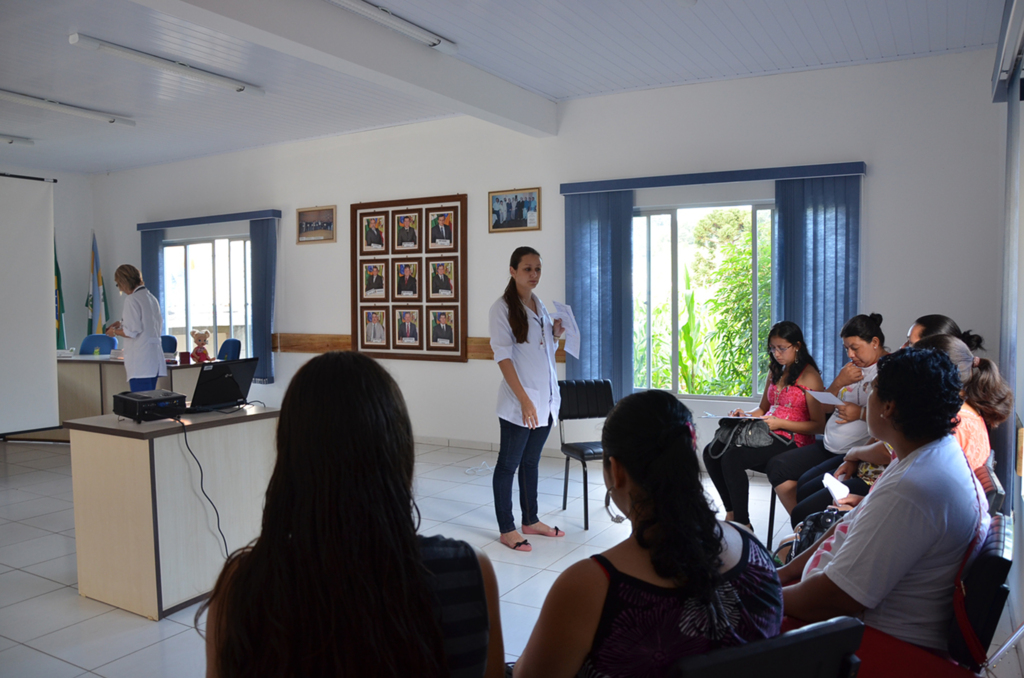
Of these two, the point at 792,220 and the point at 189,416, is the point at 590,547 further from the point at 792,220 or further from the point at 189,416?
the point at 792,220

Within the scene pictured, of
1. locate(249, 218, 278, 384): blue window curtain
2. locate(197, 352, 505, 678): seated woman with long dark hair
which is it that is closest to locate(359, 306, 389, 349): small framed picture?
locate(249, 218, 278, 384): blue window curtain

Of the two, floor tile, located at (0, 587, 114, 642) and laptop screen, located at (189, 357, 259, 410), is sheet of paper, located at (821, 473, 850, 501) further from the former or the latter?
floor tile, located at (0, 587, 114, 642)

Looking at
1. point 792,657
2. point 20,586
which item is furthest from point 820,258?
point 20,586

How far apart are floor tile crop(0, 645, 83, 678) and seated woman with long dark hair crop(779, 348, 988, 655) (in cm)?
250

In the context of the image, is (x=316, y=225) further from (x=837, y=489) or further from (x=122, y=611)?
(x=837, y=489)

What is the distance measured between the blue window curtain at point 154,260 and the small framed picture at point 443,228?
151 inches

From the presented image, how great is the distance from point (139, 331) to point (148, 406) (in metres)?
3.01

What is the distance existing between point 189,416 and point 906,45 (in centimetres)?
460

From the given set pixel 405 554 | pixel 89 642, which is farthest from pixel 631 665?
pixel 89 642

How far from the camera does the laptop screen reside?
3.41 m

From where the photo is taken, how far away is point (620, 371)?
18.4ft

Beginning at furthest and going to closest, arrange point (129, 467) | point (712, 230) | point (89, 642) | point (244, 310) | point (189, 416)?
point (244, 310)
point (712, 230)
point (189, 416)
point (129, 467)
point (89, 642)

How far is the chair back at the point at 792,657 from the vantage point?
3.33 ft

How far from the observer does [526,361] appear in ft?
12.6
